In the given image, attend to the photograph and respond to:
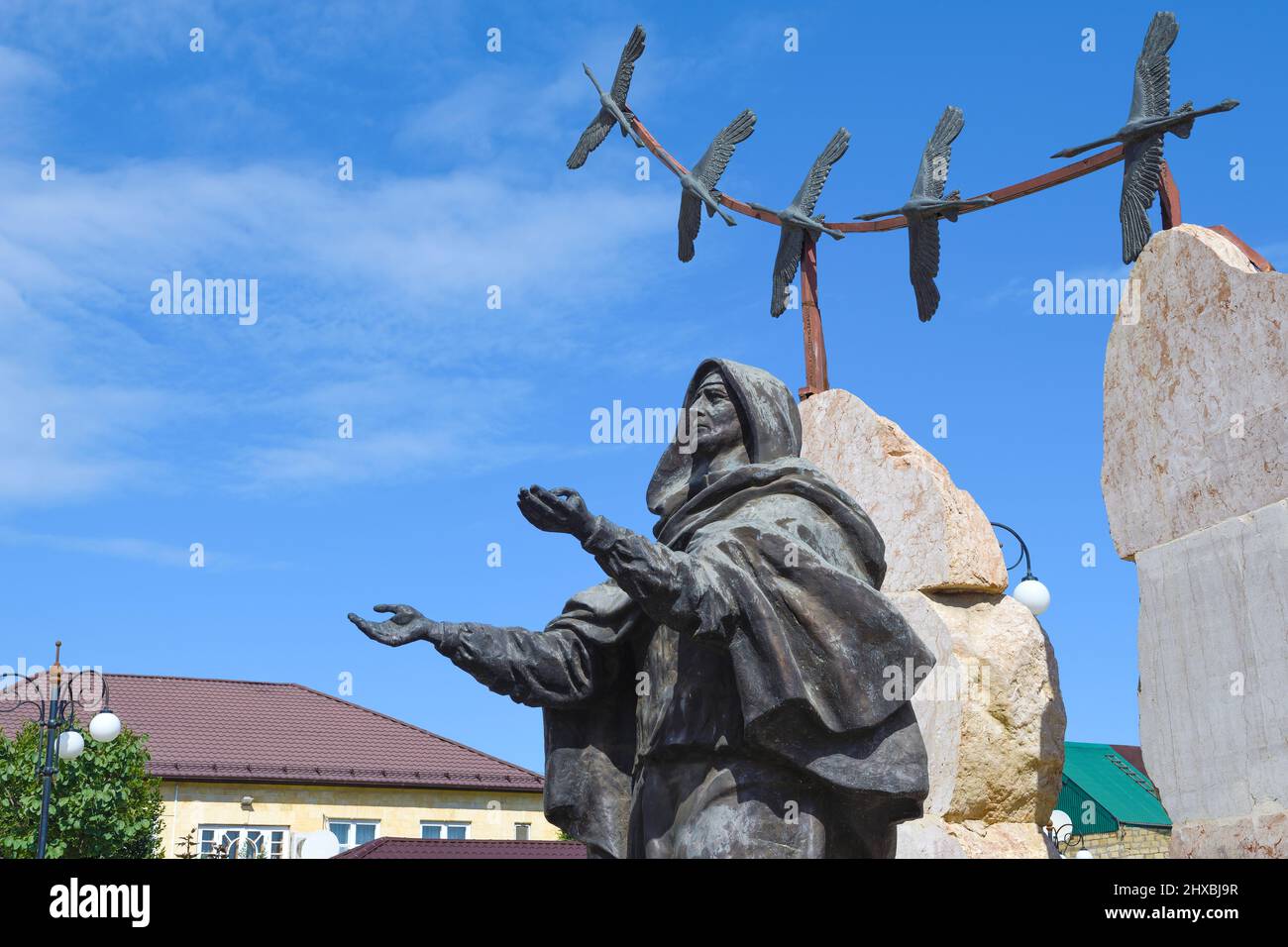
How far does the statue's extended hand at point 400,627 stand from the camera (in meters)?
4.19

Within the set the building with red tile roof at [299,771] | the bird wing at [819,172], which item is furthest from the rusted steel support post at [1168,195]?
the building with red tile roof at [299,771]

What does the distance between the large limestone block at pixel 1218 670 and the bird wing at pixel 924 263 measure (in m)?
2.15

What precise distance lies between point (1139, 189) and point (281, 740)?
23351 millimetres

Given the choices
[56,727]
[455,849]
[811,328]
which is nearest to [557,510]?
[811,328]

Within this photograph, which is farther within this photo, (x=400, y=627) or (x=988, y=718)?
(x=988, y=718)

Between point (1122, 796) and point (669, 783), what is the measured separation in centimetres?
1469

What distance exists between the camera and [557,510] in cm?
382

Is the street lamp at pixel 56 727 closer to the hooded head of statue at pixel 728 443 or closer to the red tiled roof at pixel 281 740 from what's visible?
the hooded head of statue at pixel 728 443

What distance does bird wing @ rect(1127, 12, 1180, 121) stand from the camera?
6723 millimetres

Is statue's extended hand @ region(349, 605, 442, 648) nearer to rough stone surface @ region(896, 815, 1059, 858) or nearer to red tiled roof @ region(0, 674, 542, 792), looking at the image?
rough stone surface @ region(896, 815, 1059, 858)

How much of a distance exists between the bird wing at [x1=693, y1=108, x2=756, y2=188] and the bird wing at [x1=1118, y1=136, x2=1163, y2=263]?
9.60ft

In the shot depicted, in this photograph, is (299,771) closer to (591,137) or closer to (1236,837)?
(591,137)

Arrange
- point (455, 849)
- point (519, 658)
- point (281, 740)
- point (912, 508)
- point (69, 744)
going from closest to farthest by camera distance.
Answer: point (519, 658) < point (912, 508) < point (69, 744) < point (455, 849) < point (281, 740)

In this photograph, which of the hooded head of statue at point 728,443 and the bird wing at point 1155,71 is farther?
the bird wing at point 1155,71
